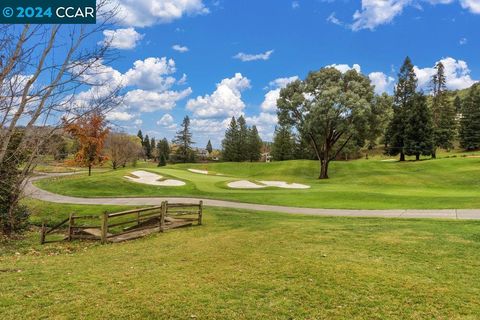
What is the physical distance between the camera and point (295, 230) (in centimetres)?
1272

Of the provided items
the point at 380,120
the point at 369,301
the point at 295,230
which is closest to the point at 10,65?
the point at 369,301

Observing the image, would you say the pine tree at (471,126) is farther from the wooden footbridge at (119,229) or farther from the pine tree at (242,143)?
the wooden footbridge at (119,229)

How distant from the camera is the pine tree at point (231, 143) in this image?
82188mm

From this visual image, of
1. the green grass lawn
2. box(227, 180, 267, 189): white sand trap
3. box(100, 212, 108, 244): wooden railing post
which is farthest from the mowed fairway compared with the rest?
box(100, 212, 108, 244): wooden railing post

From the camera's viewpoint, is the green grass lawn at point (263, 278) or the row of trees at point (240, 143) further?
the row of trees at point (240, 143)

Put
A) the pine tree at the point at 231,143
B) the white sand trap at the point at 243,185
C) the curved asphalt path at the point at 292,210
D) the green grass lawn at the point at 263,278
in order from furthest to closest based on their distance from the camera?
the pine tree at the point at 231,143 → the white sand trap at the point at 243,185 → the curved asphalt path at the point at 292,210 → the green grass lawn at the point at 263,278

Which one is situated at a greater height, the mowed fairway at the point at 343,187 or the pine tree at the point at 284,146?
the pine tree at the point at 284,146

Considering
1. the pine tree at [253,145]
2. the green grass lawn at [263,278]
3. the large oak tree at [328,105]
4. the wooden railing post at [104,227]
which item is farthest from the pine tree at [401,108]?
the wooden railing post at [104,227]

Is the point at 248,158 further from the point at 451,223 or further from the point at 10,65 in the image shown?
the point at 10,65

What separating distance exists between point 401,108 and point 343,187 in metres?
31.4

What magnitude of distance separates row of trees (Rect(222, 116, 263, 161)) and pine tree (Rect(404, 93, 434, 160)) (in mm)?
39694

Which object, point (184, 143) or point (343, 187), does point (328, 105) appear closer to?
point (343, 187)

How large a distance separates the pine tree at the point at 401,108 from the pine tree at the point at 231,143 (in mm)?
36290

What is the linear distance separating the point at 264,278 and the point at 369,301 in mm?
2160
